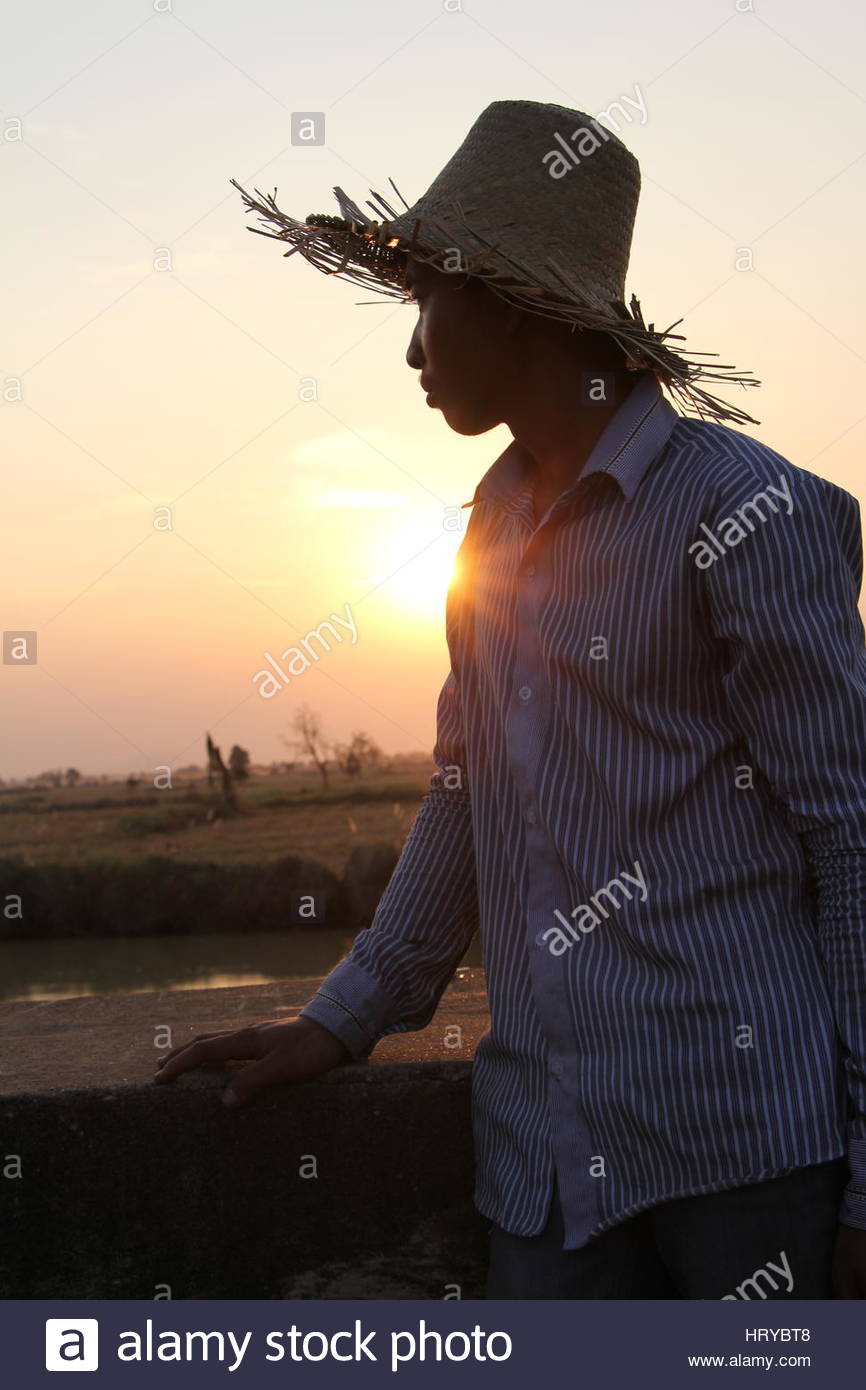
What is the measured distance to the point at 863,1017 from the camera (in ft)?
4.59

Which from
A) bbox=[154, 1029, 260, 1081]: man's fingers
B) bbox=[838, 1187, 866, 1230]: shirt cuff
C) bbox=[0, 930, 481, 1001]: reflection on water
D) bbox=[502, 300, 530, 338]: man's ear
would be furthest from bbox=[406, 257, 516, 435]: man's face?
bbox=[0, 930, 481, 1001]: reflection on water

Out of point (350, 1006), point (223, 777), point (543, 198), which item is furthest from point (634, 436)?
point (223, 777)

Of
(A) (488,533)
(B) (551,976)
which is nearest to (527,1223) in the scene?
(B) (551,976)

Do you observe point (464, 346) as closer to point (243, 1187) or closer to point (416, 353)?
point (416, 353)

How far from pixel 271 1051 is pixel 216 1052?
0.27 feet

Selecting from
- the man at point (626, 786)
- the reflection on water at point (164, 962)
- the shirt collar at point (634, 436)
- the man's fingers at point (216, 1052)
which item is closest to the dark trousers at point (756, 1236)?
the man at point (626, 786)

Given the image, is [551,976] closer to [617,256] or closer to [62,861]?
[617,256]

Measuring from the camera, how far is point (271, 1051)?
1.85 m

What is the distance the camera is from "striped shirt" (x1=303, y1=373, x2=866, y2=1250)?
1.41 meters

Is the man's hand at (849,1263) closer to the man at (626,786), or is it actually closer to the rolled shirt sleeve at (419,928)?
the man at (626,786)

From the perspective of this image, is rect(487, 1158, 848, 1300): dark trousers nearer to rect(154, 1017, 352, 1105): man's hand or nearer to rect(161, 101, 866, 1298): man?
rect(161, 101, 866, 1298): man

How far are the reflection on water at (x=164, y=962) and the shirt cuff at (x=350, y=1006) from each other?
215 cm
